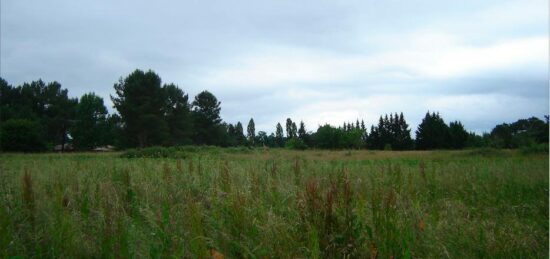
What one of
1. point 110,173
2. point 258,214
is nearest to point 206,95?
point 110,173

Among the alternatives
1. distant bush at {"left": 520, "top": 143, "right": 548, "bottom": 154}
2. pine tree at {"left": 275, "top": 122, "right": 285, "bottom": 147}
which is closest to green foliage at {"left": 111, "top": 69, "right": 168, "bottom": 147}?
distant bush at {"left": 520, "top": 143, "right": 548, "bottom": 154}

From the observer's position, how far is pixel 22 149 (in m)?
43.1

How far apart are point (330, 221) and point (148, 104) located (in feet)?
142

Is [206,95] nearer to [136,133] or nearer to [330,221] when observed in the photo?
[136,133]

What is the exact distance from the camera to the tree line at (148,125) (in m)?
43.2

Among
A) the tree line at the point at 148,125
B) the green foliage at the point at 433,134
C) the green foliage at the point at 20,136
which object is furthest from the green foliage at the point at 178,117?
the green foliage at the point at 433,134

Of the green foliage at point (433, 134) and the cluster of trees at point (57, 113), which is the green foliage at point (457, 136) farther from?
the cluster of trees at point (57, 113)

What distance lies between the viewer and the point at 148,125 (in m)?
43.2

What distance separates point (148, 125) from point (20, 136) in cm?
1521

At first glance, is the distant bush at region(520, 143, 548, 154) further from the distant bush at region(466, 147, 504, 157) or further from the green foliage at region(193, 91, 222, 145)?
the green foliage at region(193, 91, 222, 145)

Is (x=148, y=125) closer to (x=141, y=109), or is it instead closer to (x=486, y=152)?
(x=141, y=109)

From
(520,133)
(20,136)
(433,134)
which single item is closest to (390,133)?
(433,134)

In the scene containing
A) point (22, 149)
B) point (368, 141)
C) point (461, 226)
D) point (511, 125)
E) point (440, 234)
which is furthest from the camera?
point (368, 141)

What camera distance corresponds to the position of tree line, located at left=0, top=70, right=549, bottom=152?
4319cm
